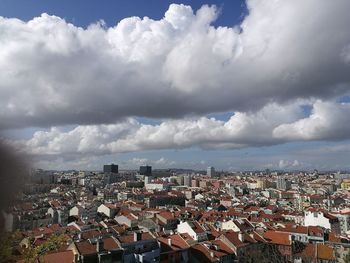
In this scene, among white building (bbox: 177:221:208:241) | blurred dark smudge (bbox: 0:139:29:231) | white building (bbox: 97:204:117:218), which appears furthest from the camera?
white building (bbox: 97:204:117:218)

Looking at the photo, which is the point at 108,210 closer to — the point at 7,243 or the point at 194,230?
the point at 194,230

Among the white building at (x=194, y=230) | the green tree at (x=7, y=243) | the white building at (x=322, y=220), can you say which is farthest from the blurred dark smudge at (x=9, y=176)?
the white building at (x=322, y=220)

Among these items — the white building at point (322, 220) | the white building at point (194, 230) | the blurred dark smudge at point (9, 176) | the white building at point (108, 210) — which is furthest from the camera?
the white building at point (108, 210)

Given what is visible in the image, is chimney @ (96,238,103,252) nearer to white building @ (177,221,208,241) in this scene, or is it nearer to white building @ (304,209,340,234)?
white building @ (177,221,208,241)

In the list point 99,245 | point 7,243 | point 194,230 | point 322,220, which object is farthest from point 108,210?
point 7,243

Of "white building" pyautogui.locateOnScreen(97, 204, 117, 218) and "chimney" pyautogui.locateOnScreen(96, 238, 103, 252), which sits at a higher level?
"chimney" pyautogui.locateOnScreen(96, 238, 103, 252)

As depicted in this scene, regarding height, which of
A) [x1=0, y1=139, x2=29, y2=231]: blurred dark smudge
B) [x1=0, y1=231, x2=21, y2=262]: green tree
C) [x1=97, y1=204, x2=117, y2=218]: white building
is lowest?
[x1=97, y1=204, x2=117, y2=218]: white building

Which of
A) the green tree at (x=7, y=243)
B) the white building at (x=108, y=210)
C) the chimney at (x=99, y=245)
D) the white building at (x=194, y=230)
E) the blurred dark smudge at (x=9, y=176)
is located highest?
the blurred dark smudge at (x=9, y=176)

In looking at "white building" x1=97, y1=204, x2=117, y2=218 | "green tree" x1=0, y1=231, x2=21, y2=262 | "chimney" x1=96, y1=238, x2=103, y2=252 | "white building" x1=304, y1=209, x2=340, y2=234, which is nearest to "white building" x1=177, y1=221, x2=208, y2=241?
"chimney" x1=96, y1=238, x2=103, y2=252

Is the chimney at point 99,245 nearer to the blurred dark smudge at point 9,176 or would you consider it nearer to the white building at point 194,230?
the white building at point 194,230

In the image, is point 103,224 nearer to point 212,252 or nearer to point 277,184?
point 212,252

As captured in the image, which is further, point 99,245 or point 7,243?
point 99,245

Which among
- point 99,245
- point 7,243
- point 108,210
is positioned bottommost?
point 108,210
